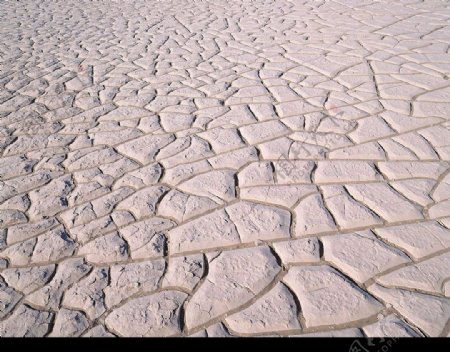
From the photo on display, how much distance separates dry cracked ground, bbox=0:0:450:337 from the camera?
1.75 meters

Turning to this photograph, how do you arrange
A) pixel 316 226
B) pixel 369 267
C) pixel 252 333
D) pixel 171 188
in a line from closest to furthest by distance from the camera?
pixel 252 333, pixel 369 267, pixel 316 226, pixel 171 188

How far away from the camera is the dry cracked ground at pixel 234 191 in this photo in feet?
5.73

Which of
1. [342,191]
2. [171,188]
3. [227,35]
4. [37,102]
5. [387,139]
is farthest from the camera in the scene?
[227,35]

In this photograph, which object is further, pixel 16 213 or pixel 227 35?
pixel 227 35

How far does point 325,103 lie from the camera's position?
3305 mm

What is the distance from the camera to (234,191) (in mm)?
2443

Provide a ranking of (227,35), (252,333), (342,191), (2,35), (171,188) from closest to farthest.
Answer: (252,333), (342,191), (171,188), (227,35), (2,35)

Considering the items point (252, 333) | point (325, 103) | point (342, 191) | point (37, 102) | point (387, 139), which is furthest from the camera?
point (37, 102)

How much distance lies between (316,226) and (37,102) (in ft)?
10.2
